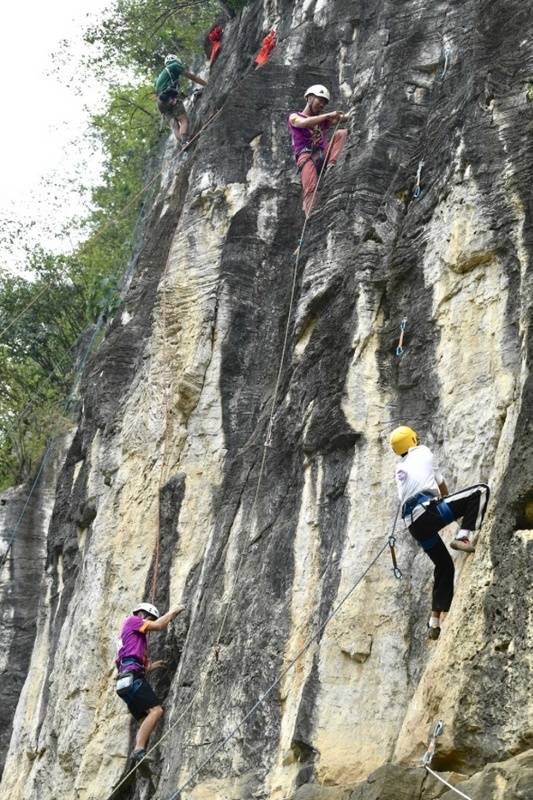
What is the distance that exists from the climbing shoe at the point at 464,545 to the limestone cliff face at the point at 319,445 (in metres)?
0.21

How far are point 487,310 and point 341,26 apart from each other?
9.18 m

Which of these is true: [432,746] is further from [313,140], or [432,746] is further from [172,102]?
[172,102]

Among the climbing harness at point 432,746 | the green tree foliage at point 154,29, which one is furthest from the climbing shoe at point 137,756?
the green tree foliage at point 154,29

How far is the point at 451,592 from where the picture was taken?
11.7 metres

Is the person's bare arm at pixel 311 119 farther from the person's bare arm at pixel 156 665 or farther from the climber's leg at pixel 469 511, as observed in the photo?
the climber's leg at pixel 469 511

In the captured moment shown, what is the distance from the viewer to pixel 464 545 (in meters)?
11.5

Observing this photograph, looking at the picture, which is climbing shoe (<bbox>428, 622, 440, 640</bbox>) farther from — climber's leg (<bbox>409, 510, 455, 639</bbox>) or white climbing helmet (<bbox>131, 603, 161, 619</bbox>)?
white climbing helmet (<bbox>131, 603, 161, 619</bbox>)

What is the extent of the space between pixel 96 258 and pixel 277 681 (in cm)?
2435

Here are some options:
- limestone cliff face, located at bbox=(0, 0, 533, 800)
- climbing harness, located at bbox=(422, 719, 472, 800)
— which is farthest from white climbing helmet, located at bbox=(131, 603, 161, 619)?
climbing harness, located at bbox=(422, 719, 472, 800)

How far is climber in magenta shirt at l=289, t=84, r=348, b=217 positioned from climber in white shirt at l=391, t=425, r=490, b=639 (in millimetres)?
6442

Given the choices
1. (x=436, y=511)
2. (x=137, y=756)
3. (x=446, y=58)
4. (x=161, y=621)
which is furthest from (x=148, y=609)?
(x=446, y=58)

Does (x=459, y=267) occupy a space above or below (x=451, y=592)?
above

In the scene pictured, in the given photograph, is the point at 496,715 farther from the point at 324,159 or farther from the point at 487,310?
the point at 324,159

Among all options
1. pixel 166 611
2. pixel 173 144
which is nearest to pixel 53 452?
pixel 173 144
